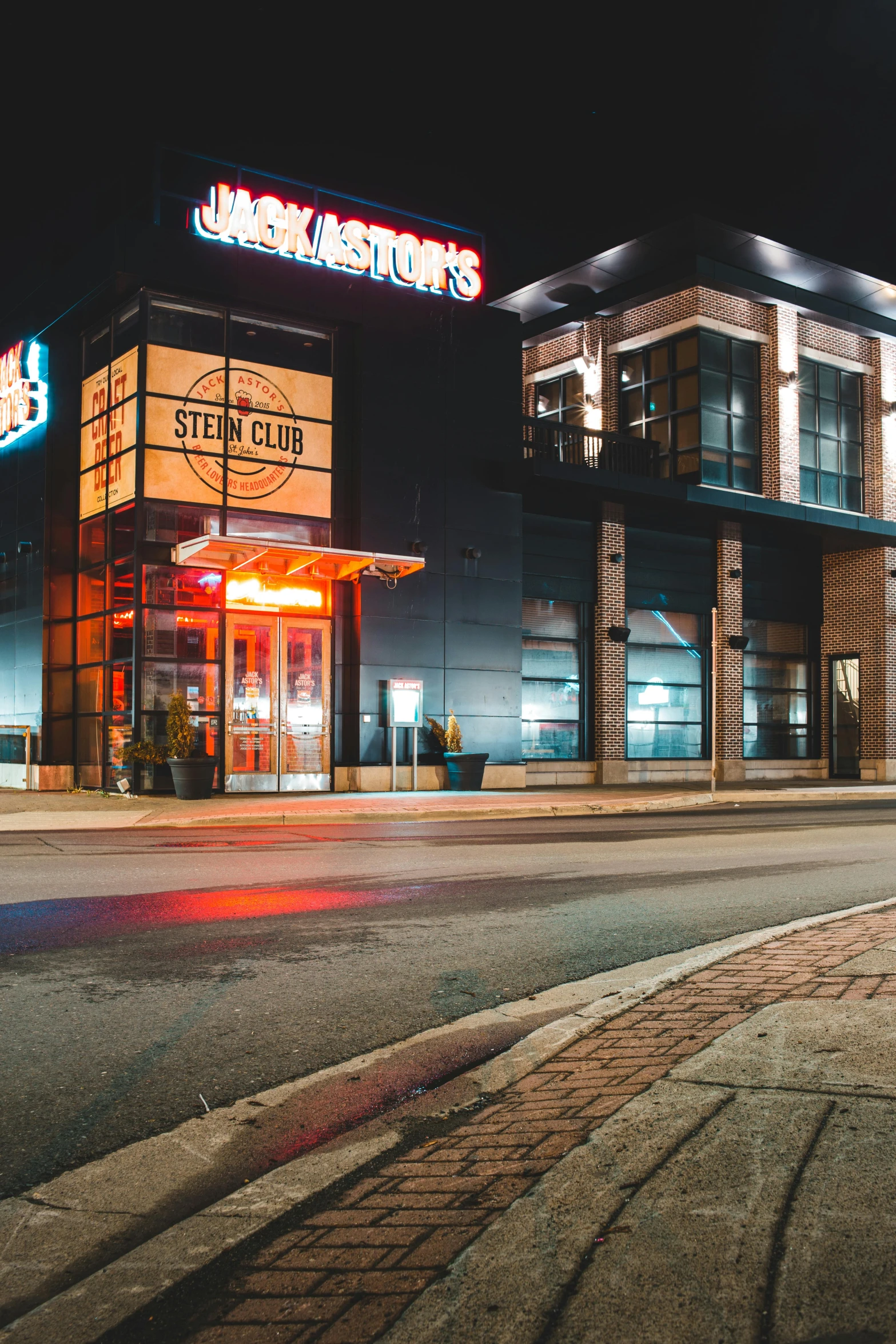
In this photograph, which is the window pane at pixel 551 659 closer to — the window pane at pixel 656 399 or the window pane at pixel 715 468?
the window pane at pixel 715 468

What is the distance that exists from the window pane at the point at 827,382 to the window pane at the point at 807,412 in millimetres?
460

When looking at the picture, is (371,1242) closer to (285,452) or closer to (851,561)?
(285,452)

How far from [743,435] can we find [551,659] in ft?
27.8

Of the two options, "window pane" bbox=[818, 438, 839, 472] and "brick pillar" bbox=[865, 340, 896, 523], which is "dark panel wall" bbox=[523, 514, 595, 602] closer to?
"window pane" bbox=[818, 438, 839, 472]

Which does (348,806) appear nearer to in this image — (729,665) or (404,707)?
(404,707)

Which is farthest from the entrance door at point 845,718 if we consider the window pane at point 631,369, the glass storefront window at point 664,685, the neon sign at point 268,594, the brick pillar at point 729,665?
the neon sign at point 268,594

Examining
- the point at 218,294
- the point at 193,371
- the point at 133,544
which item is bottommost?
the point at 133,544

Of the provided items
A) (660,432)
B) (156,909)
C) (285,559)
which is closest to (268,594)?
(285,559)

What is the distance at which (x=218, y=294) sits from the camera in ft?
66.6

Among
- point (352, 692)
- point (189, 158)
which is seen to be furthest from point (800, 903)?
point (189, 158)

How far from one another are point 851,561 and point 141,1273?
30387mm

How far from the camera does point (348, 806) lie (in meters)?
17.5

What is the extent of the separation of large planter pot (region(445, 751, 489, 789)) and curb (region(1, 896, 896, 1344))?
16528 mm

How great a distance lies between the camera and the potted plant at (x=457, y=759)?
21.5 meters
